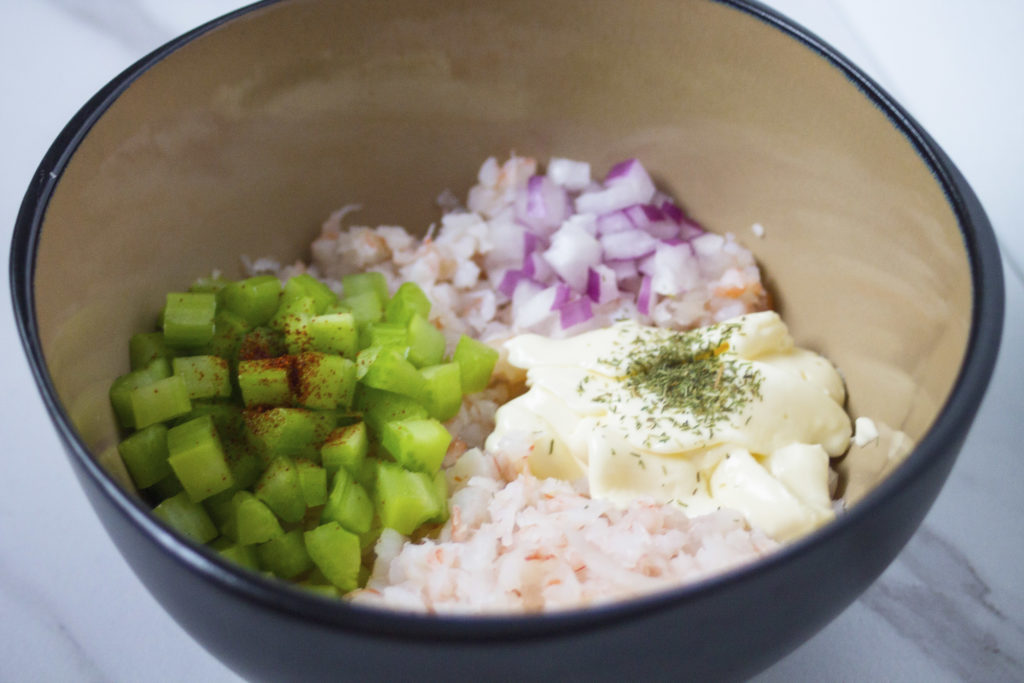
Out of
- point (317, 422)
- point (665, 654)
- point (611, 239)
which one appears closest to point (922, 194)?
point (611, 239)

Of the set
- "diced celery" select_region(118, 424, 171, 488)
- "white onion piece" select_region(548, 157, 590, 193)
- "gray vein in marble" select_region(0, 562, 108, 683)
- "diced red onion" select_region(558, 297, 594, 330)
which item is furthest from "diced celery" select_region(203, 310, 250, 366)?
"white onion piece" select_region(548, 157, 590, 193)

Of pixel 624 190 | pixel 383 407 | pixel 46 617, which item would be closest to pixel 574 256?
pixel 624 190

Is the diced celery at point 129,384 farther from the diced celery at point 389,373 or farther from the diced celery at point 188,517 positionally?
the diced celery at point 389,373

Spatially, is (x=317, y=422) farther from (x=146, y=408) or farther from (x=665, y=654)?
(x=665, y=654)

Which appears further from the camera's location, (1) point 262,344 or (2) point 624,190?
(2) point 624,190

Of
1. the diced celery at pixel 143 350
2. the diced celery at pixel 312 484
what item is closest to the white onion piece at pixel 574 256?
the diced celery at pixel 312 484

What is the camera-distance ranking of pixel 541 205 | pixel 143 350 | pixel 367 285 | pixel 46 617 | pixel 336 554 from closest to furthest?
pixel 336 554
pixel 46 617
pixel 143 350
pixel 367 285
pixel 541 205

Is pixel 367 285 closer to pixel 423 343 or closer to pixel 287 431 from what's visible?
pixel 423 343
